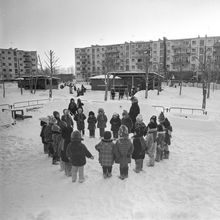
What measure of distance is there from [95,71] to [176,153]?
74818 millimetres

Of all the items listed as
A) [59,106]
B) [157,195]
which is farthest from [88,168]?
[59,106]

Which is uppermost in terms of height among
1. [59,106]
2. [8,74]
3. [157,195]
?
[8,74]

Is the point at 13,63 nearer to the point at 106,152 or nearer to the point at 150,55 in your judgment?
the point at 150,55

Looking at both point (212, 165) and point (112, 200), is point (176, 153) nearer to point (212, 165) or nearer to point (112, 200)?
point (212, 165)

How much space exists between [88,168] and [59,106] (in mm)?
9754

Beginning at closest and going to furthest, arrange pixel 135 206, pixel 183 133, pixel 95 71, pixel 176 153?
pixel 135 206, pixel 176 153, pixel 183 133, pixel 95 71

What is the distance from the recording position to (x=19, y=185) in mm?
5438

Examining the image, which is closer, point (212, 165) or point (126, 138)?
point (126, 138)

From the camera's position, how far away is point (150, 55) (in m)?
59.8

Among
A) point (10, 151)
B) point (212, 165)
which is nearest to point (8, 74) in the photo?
point (10, 151)

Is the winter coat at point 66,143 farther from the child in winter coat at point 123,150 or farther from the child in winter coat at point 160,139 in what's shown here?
the child in winter coat at point 160,139

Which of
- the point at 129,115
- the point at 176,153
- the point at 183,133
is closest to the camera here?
the point at 176,153

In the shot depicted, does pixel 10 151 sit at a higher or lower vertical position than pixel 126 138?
lower

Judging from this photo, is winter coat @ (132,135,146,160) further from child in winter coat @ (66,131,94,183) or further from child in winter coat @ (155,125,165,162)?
child in winter coat @ (66,131,94,183)
